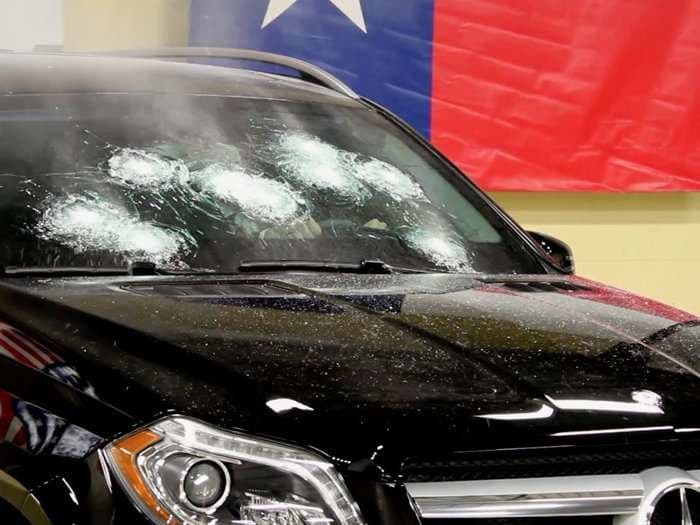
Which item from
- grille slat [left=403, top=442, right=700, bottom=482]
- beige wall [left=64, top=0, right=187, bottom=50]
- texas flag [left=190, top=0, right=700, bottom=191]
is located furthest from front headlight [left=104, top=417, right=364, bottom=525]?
beige wall [left=64, top=0, right=187, bottom=50]

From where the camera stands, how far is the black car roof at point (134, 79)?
8.86 ft

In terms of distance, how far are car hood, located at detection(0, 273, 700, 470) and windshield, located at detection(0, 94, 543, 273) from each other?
0.22 metres

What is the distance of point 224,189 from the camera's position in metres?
2.67

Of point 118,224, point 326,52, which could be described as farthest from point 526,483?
point 326,52

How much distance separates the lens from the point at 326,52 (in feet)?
20.3

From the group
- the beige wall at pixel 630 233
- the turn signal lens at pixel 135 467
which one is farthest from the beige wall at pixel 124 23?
the turn signal lens at pixel 135 467

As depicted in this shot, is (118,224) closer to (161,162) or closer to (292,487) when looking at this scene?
(161,162)

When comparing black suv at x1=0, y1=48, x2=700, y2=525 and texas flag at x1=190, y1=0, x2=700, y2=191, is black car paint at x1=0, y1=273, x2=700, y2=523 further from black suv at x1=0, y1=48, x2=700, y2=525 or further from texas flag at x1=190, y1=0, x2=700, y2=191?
texas flag at x1=190, y1=0, x2=700, y2=191

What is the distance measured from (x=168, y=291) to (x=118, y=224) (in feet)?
1.19

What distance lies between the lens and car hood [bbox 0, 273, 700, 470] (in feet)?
5.37

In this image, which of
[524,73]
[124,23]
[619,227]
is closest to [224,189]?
[124,23]

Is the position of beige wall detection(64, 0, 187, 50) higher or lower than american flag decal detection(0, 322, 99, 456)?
lower

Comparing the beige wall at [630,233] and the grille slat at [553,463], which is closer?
the grille slat at [553,463]

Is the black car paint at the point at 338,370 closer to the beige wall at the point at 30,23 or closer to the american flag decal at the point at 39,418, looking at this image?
the american flag decal at the point at 39,418
